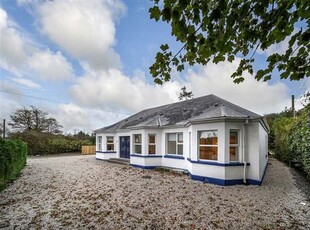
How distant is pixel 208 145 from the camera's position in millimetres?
10734

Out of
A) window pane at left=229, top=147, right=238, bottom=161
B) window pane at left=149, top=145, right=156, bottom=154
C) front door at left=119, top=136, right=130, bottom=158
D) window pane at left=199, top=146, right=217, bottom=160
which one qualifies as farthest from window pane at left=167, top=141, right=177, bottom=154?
front door at left=119, top=136, right=130, bottom=158

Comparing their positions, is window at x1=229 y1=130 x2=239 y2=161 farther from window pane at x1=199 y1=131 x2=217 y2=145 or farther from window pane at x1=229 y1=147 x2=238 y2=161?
window pane at x1=199 y1=131 x2=217 y2=145

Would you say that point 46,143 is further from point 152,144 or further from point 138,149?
point 152,144

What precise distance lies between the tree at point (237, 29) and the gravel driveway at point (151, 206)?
151 inches

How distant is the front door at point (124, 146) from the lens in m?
18.9

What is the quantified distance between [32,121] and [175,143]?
2718 centimetres

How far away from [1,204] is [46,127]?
29.2 m

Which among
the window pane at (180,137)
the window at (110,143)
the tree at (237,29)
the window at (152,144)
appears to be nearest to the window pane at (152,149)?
the window at (152,144)

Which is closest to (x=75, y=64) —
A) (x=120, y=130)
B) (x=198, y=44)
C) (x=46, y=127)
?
(x=120, y=130)

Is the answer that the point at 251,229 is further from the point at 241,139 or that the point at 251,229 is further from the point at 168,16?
the point at 241,139

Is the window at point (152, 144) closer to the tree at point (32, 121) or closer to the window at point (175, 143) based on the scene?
the window at point (175, 143)

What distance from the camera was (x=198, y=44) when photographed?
3.50 metres

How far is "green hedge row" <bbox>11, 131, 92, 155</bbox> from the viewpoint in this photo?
2629cm

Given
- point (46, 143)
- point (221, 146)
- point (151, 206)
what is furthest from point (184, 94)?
point (151, 206)
